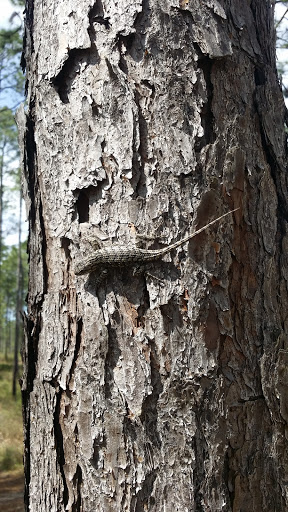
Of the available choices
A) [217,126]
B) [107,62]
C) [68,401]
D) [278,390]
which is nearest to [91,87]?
[107,62]

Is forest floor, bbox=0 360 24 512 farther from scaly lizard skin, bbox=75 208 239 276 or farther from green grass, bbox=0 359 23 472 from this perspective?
scaly lizard skin, bbox=75 208 239 276

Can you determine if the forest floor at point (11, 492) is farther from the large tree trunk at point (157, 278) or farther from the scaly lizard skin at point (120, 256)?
the scaly lizard skin at point (120, 256)

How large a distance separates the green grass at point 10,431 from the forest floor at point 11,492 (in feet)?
1.58

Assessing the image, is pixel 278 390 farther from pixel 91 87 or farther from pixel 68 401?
pixel 91 87

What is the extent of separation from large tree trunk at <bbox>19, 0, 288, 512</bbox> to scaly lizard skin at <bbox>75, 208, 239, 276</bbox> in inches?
0.9

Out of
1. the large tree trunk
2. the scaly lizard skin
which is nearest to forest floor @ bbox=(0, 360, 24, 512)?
the large tree trunk

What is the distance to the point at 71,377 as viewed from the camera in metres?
1.43

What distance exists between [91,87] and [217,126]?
1.42 ft

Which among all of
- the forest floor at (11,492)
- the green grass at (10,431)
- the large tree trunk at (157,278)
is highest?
the large tree trunk at (157,278)

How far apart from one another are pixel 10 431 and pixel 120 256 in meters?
14.2

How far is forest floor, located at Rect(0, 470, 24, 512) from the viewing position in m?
9.26

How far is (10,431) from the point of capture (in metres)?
13.9

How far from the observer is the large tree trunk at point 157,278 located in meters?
1.35

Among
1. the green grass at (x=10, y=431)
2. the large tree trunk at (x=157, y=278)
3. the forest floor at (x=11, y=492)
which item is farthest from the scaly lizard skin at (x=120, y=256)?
the green grass at (x=10, y=431)
